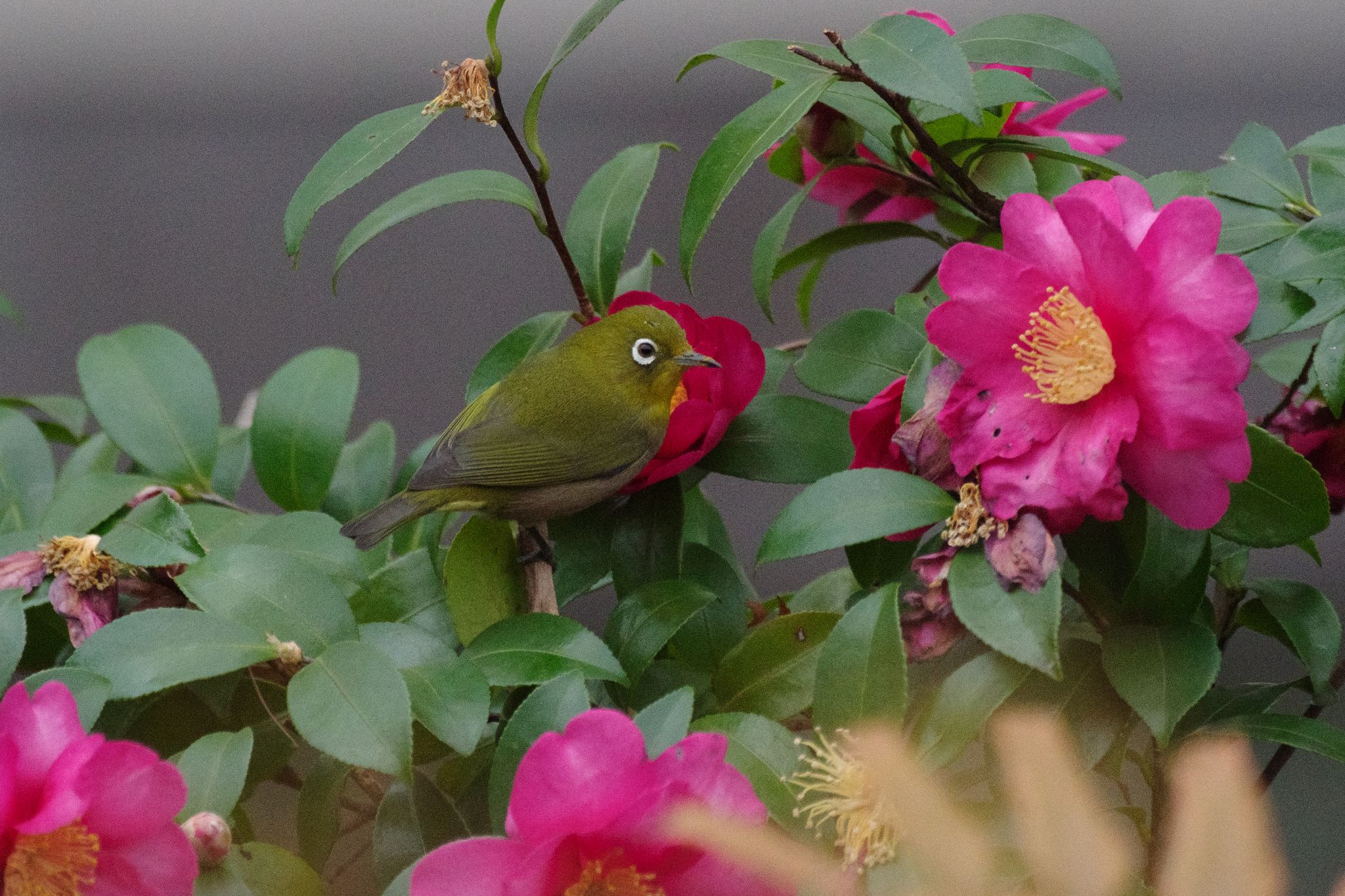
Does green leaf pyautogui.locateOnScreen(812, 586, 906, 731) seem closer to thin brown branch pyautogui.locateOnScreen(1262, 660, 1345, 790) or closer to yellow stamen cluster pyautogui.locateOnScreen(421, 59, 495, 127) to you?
thin brown branch pyautogui.locateOnScreen(1262, 660, 1345, 790)

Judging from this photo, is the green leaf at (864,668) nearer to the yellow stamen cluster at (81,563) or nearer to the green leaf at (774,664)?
the green leaf at (774,664)

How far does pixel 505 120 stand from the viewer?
0.58 m

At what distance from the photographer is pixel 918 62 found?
514mm

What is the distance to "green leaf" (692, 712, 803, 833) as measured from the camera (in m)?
0.44

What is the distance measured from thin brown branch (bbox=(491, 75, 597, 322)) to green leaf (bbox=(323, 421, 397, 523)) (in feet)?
0.68

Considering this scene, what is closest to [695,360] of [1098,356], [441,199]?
[441,199]

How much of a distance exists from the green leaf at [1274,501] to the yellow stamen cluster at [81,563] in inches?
18.1

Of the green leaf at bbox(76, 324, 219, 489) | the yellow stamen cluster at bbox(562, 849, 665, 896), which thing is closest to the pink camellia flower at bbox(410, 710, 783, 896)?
the yellow stamen cluster at bbox(562, 849, 665, 896)

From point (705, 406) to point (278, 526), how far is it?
23 centimetres

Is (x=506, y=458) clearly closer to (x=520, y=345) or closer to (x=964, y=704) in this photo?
(x=520, y=345)

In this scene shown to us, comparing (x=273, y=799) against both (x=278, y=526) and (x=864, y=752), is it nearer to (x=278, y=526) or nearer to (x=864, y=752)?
(x=278, y=526)

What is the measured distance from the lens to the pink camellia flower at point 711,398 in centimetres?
59

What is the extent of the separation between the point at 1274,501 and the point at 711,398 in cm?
26

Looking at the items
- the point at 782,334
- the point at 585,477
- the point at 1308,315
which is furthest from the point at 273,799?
the point at 782,334
